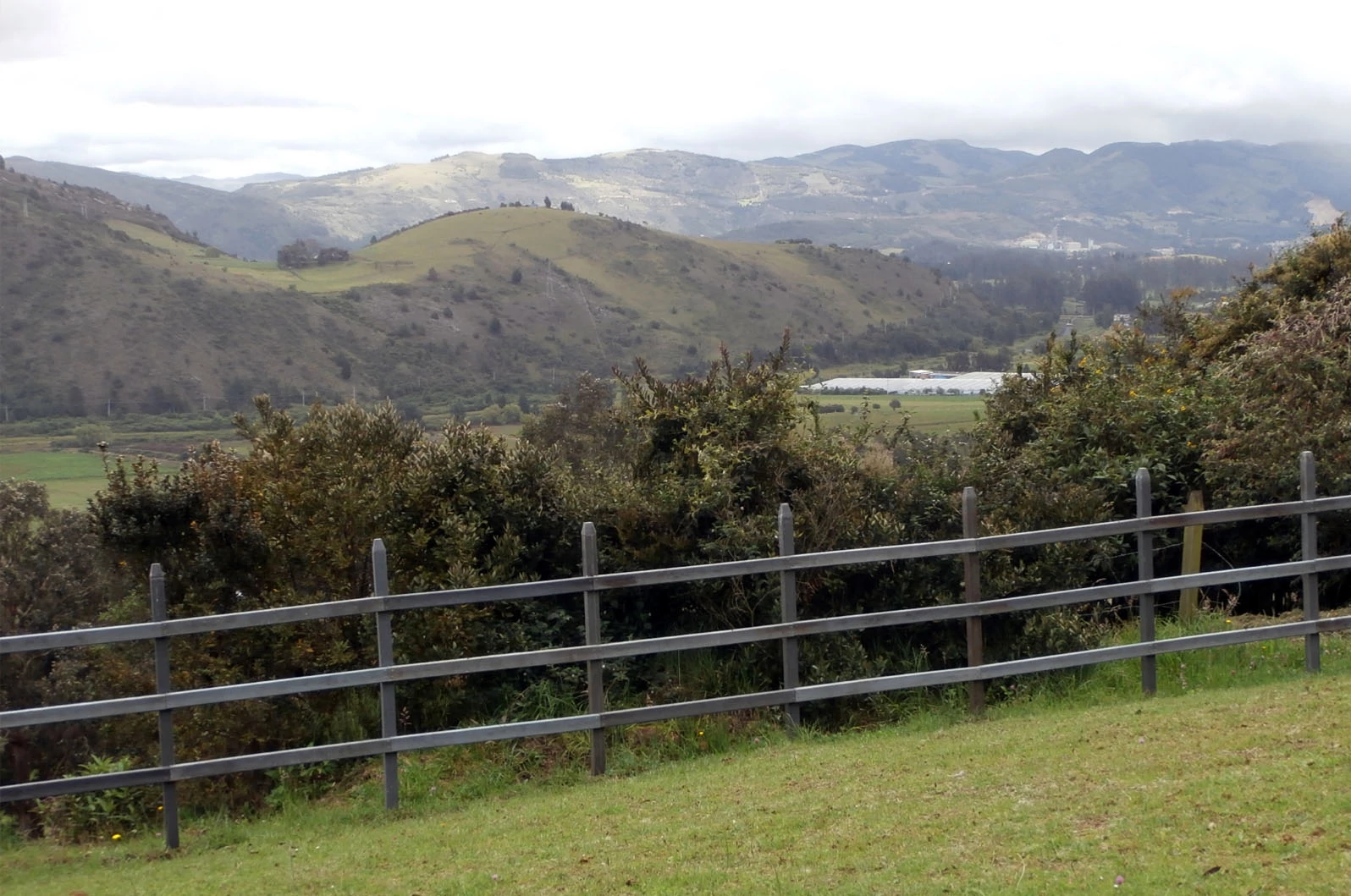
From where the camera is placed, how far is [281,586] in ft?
32.1

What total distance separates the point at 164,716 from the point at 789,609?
→ 385 cm

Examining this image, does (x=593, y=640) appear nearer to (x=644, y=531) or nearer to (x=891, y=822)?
(x=644, y=531)

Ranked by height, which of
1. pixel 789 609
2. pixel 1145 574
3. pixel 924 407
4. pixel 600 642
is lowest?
pixel 924 407

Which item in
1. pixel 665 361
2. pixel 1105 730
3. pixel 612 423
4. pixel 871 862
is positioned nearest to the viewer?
pixel 871 862

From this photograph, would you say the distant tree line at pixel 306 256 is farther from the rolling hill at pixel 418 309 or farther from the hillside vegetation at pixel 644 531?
the hillside vegetation at pixel 644 531

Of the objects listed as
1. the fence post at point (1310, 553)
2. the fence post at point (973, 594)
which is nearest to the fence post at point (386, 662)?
the fence post at point (973, 594)

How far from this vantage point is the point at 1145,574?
8812 mm

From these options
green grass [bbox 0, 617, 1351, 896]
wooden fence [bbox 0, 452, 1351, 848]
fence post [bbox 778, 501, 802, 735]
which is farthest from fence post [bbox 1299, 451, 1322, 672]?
fence post [bbox 778, 501, 802, 735]

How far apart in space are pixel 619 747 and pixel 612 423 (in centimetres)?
562

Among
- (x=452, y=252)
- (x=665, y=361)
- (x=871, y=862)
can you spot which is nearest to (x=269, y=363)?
(x=665, y=361)

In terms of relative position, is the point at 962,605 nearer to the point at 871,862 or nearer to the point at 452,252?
the point at 871,862

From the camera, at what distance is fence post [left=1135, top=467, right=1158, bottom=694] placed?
873 centimetres

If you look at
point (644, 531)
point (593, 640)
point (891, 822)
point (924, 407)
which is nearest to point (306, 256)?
point (924, 407)

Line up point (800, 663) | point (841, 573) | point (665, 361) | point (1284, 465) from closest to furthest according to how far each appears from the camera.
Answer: point (800, 663)
point (841, 573)
point (1284, 465)
point (665, 361)
